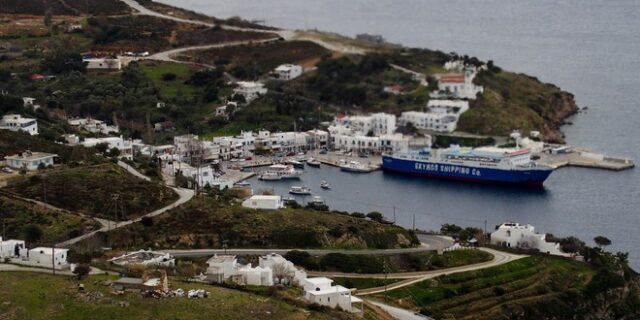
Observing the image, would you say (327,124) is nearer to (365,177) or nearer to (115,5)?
(365,177)

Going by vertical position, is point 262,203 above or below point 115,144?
below

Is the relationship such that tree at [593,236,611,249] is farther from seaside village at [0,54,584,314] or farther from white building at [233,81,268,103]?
white building at [233,81,268,103]

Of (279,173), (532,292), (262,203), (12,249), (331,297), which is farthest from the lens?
(279,173)

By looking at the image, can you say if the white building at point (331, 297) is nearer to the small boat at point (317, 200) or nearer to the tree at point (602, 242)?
the tree at point (602, 242)

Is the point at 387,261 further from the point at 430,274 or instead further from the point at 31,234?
the point at 31,234

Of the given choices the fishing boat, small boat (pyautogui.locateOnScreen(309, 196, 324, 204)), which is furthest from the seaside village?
small boat (pyautogui.locateOnScreen(309, 196, 324, 204))

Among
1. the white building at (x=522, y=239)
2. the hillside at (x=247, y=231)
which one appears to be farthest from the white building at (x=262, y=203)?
the white building at (x=522, y=239)

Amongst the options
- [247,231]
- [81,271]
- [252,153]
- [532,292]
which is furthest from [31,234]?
[252,153]
